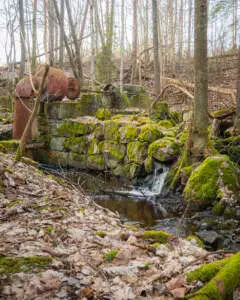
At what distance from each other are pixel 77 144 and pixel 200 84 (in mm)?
5885

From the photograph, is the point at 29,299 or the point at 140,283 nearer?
the point at 29,299

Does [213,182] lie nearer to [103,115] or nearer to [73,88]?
[103,115]

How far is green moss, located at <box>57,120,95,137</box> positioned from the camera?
37.2 ft

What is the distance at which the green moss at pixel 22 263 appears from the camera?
6.82ft

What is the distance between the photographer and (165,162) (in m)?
8.78

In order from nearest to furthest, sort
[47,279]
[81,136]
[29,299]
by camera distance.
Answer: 1. [29,299]
2. [47,279]
3. [81,136]

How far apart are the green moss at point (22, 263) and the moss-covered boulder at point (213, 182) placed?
5.04m

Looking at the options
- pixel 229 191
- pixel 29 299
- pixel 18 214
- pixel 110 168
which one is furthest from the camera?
pixel 110 168

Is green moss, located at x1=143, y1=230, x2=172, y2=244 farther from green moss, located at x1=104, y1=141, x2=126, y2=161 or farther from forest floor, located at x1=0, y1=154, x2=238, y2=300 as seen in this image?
green moss, located at x1=104, y1=141, x2=126, y2=161

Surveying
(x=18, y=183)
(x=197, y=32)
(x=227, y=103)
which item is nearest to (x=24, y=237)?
(x=18, y=183)

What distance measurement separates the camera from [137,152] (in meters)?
9.60

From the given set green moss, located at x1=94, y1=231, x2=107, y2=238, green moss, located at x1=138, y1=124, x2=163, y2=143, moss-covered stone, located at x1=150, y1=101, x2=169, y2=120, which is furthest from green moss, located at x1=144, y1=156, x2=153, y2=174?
green moss, located at x1=94, y1=231, x2=107, y2=238

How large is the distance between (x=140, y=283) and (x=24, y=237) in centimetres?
120

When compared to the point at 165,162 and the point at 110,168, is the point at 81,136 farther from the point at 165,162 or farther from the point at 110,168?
the point at 165,162
